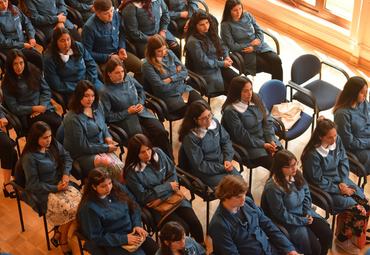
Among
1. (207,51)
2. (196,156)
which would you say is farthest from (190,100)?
(196,156)

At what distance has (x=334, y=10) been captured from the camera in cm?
703

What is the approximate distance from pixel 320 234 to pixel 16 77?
3246 millimetres

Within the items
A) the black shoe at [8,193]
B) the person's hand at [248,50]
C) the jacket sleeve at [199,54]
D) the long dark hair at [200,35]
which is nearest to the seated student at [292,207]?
the jacket sleeve at [199,54]

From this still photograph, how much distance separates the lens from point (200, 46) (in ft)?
18.4

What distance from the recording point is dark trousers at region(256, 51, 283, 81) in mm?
5953

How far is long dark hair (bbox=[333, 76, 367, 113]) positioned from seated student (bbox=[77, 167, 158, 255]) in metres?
2.41

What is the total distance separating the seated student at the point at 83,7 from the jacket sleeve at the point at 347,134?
11.4 ft

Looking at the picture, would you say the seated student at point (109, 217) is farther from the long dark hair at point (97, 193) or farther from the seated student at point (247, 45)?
the seated student at point (247, 45)

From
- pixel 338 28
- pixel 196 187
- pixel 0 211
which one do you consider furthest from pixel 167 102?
pixel 338 28

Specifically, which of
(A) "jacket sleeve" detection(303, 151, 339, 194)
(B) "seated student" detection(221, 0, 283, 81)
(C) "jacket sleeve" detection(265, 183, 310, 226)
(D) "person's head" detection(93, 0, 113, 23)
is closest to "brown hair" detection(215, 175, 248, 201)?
(C) "jacket sleeve" detection(265, 183, 310, 226)

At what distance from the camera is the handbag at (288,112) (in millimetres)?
5211

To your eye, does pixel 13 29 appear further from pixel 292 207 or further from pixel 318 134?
pixel 292 207

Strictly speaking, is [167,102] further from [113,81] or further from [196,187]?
[196,187]

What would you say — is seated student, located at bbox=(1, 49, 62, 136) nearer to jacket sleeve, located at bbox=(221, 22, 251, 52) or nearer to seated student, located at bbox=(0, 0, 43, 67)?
seated student, located at bbox=(0, 0, 43, 67)
